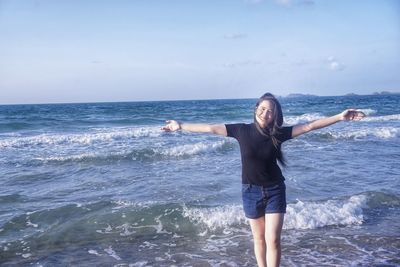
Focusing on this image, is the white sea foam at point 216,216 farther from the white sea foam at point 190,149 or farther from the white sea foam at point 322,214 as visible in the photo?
the white sea foam at point 190,149

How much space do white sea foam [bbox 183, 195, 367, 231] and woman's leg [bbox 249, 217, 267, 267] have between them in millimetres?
2987

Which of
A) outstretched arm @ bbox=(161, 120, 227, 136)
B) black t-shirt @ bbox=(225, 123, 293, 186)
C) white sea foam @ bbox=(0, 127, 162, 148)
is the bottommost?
white sea foam @ bbox=(0, 127, 162, 148)

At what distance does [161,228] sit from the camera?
7504 mm

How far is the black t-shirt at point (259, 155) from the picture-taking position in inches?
161

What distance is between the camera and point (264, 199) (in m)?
4.15

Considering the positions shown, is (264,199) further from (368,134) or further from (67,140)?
(67,140)

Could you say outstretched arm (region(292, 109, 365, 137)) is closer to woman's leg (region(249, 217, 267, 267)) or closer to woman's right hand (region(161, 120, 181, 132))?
woman's leg (region(249, 217, 267, 267))

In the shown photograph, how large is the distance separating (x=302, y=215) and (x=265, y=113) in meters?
4.13

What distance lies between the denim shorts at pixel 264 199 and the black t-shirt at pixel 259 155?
0.19 ft

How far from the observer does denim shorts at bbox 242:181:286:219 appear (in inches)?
162

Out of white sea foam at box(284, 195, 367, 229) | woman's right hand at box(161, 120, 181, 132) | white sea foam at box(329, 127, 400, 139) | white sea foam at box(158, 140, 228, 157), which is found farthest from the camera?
white sea foam at box(329, 127, 400, 139)

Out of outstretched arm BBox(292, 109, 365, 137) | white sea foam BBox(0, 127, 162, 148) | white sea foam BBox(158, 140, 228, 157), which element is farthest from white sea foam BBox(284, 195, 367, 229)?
white sea foam BBox(0, 127, 162, 148)

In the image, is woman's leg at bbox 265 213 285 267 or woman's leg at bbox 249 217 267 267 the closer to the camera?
woman's leg at bbox 265 213 285 267

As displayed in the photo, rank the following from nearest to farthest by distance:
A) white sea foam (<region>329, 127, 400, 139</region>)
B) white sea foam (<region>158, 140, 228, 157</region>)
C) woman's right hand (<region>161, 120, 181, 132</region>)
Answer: woman's right hand (<region>161, 120, 181, 132</region>) → white sea foam (<region>158, 140, 228, 157</region>) → white sea foam (<region>329, 127, 400, 139</region>)
